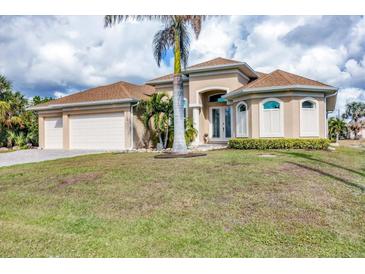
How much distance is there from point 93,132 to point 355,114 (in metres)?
44.2

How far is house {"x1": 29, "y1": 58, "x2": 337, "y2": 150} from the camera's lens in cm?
1691

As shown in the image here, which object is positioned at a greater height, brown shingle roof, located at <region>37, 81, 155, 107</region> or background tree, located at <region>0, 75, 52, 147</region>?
brown shingle roof, located at <region>37, 81, 155, 107</region>

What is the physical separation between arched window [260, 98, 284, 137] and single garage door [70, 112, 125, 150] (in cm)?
1009

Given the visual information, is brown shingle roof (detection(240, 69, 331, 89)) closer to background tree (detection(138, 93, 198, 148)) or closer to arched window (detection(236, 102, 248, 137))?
arched window (detection(236, 102, 248, 137))

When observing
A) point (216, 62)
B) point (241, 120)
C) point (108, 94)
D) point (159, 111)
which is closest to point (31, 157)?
point (108, 94)

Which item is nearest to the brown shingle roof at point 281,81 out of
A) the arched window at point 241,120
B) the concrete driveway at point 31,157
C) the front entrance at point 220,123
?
the arched window at point 241,120

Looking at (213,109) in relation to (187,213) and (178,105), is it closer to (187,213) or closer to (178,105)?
(178,105)

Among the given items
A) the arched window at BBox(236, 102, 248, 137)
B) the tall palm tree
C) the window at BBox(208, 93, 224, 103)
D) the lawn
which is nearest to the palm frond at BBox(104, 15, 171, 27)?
the lawn

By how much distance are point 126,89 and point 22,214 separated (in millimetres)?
17436

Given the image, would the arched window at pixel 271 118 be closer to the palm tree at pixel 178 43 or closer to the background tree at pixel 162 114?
the background tree at pixel 162 114

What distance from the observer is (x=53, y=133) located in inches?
928

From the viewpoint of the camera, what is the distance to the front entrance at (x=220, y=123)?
826 inches
